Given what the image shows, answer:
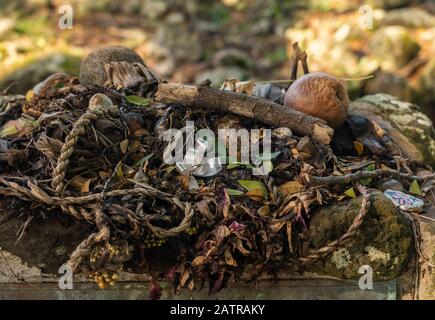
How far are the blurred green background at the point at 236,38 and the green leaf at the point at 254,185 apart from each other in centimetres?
374

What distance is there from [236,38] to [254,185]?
6963 mm

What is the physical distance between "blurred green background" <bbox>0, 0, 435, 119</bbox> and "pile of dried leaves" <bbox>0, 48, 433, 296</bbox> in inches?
128

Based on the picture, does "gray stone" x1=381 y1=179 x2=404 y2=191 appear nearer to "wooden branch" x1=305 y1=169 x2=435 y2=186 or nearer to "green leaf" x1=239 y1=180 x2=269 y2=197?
"wooden branch" x1=305 y1=169 x2=435 y2=186

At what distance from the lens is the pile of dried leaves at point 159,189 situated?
197cm

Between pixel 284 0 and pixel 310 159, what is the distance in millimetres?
7358

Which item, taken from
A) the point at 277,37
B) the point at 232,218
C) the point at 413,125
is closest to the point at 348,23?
the point at 277,37

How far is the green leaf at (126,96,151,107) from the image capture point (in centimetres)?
267

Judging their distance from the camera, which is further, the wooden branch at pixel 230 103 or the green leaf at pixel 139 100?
the green leaf at pixel 139 100

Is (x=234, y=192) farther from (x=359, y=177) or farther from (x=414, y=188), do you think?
(x=414, y=188)

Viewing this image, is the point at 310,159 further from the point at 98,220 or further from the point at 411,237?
the point at 98,220

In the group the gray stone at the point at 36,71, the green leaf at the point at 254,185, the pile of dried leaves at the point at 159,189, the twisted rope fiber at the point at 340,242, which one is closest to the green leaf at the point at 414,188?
the pile of dried leaves at the point at 159,189

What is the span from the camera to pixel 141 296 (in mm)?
2076

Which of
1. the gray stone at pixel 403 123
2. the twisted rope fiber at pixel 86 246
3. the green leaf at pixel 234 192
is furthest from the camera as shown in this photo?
the gray stone at pixel 403 123

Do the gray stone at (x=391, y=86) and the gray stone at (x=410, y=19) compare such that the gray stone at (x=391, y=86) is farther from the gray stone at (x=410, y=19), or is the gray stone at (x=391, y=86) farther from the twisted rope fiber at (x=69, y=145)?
the twisted rope fiber at (x=69, y=145)
